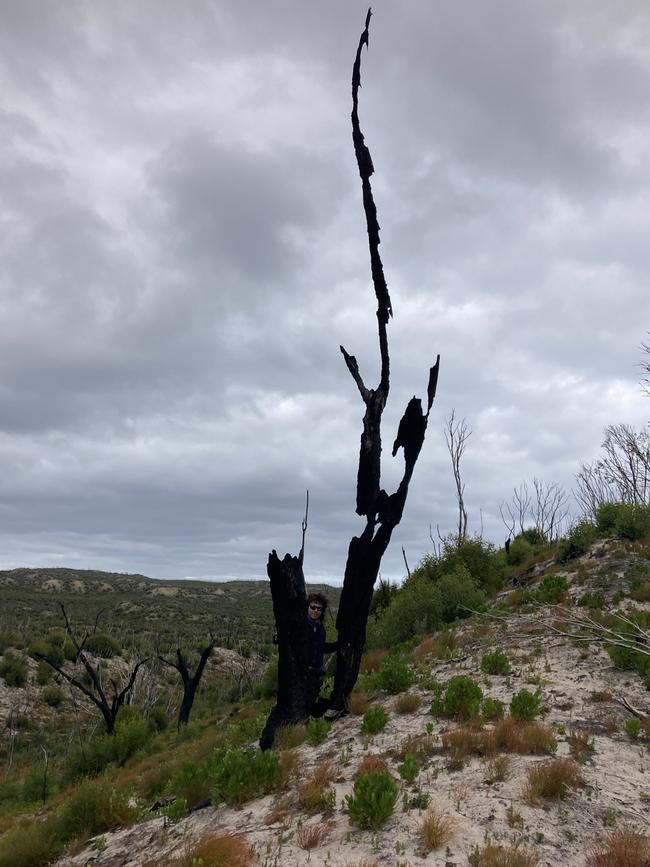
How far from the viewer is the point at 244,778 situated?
24.1 ft

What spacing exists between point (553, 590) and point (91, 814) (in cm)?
1345

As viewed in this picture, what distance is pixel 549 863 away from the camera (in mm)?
5191

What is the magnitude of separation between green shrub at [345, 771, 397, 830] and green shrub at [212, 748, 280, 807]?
5.30 ft

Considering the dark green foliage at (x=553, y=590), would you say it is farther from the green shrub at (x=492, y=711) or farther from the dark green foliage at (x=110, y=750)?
the dark green foliage at (x=110, y=750)

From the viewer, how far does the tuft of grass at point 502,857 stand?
4.94m

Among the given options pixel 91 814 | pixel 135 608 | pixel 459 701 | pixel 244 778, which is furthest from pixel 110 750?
pixel 135 608

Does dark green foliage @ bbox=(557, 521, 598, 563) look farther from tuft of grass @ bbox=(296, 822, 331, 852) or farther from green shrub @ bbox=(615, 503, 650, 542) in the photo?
tuft of grass @ bbox=(296, 822, 331, 852)

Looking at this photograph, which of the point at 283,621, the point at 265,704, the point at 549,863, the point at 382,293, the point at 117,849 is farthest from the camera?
the point at 265,704

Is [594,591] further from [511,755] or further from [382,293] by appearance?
[382,293]

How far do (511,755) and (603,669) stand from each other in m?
4.57

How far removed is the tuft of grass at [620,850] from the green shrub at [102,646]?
41.2 meters

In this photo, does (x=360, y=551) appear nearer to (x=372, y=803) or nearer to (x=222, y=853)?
(x=372, y=803)

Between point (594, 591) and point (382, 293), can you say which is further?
point (594, 591)

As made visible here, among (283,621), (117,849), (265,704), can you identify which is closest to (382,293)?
(283,621)
